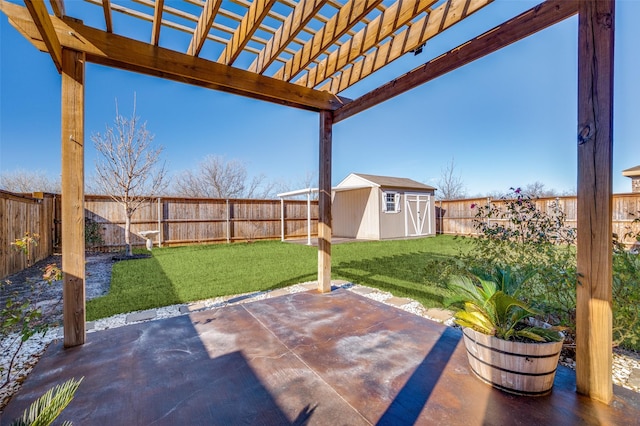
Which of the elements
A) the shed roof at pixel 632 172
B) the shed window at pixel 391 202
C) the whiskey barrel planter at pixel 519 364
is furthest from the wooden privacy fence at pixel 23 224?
the shed roof at pixel 632 172

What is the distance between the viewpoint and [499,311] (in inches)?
71.1

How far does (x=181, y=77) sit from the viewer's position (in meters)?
2.70

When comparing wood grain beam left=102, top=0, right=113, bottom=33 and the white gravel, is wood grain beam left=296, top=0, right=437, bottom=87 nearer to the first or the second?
wood grain beam left=102, top=0, right=113, bottom=33

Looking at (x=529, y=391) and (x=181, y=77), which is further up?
(x=181, y=77)

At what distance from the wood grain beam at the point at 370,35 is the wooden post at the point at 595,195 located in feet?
3.15

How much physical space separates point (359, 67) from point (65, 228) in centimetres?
310

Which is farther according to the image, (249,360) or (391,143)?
(391,143)

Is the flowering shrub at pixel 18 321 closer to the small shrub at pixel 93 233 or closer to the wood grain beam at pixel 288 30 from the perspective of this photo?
the wood grain beam at pixel 288 30

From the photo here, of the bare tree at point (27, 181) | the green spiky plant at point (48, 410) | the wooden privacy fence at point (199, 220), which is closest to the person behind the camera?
the green spiky plant at point (48, 410)

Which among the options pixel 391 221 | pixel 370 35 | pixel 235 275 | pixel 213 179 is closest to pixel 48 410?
pixel 370 35

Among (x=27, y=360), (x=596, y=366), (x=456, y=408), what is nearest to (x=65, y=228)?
(x=27, y=360)

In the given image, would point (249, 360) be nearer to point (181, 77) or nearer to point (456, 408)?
point (456, 408)

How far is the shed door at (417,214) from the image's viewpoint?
41.1 feet

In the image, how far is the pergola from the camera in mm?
1541
